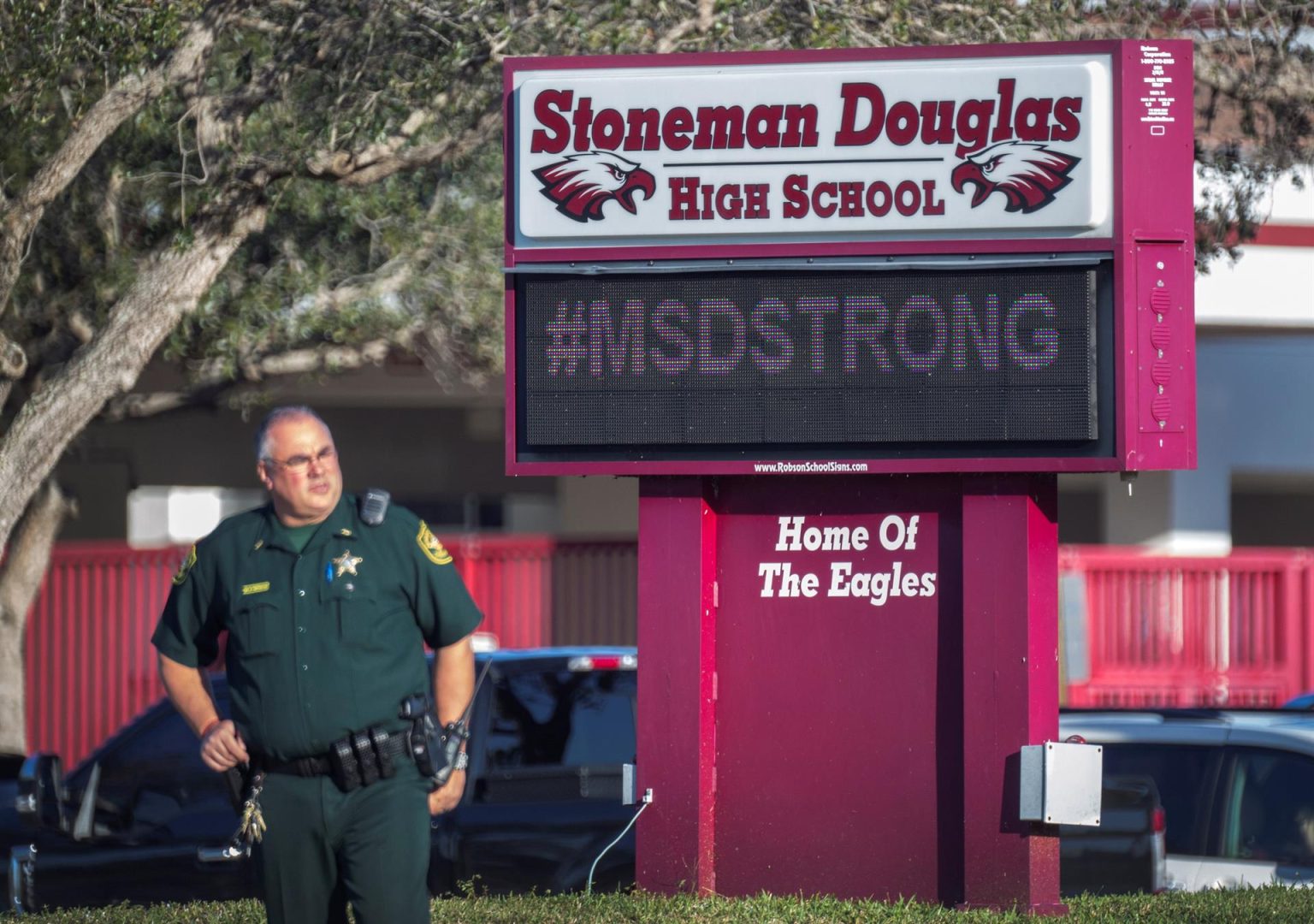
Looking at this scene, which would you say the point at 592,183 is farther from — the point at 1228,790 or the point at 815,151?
the point at 1228,790

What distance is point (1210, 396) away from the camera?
19969 millimetres

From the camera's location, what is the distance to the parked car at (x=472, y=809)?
9219mm

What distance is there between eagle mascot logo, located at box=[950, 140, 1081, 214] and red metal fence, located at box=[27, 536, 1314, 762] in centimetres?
975

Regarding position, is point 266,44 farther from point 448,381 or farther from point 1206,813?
point 1206,813

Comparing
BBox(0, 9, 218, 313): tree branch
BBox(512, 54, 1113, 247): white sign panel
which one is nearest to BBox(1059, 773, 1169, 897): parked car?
BBox(512, 54, 1113, 247): white sign panel

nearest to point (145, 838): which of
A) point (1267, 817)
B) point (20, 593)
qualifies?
point (1267, 817)

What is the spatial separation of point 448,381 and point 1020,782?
11858mm

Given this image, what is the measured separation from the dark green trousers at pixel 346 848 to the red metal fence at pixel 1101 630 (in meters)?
12.2

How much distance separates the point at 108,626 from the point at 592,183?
35.1 ft

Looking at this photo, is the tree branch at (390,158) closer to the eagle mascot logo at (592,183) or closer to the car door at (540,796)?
the car door at (540,796)

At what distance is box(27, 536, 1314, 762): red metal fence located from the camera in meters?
17.0

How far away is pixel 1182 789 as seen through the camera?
909cm

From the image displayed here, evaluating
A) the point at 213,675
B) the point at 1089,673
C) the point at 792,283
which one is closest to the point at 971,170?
the point at 792,283

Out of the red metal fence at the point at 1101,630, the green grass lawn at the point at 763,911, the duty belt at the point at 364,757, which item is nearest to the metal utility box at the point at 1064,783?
the green grass lawn at the point at 763,911
